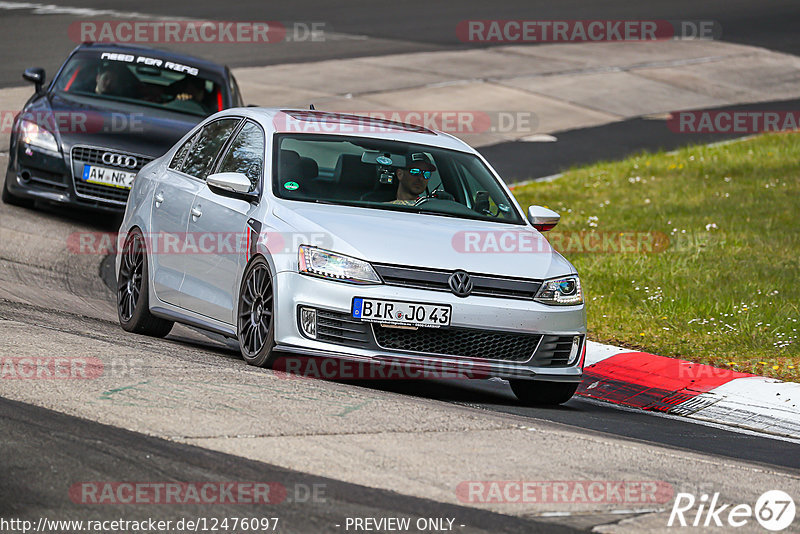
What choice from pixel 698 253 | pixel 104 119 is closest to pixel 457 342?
pixel 698 253

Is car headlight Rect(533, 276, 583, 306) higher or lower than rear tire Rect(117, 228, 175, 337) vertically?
higher

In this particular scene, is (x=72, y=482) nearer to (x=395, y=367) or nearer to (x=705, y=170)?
(x=395, y=367)

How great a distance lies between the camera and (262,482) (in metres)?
5.45

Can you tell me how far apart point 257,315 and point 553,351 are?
5.62 ft

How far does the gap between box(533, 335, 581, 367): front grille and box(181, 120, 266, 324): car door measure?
1.81 m

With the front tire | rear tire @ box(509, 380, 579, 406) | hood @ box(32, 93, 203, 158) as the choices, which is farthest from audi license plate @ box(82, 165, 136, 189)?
rear tire @ box(509, 380, 579, 406)

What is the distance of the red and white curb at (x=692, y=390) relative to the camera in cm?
870

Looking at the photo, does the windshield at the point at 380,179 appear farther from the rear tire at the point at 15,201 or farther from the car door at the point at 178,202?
the rear tire at the point at 15,201

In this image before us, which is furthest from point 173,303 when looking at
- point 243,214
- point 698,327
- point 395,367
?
point 698,327

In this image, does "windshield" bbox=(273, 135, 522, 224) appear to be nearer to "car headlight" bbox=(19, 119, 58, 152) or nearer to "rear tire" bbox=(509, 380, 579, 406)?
"rear tire" bbox=(509, 380, 579, 406)

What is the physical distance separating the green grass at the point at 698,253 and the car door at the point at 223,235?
131 inches

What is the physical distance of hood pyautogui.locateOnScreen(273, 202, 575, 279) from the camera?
764 cm

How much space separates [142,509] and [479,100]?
1843 cm

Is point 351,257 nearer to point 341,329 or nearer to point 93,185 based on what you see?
point 341,329
